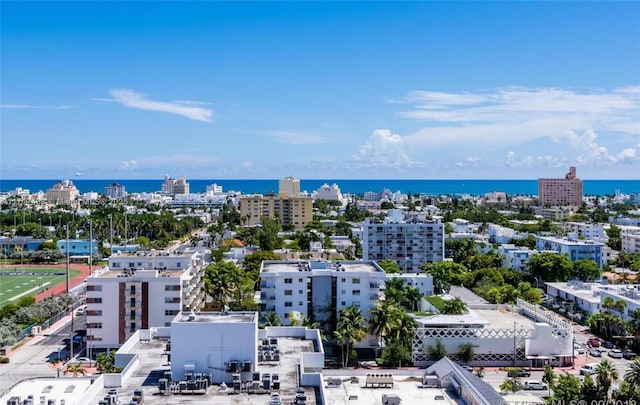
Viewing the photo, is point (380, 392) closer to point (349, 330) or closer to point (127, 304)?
point (349, 330)

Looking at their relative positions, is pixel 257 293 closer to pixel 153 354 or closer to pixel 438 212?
pixel 153 354

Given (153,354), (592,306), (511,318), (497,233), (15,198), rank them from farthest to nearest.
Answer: (15,198)
(497,233)
(592,306)
(511,318)
(153,354)

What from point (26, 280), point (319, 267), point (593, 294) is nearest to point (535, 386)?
point (319, 267)

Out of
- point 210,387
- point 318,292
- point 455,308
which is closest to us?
point 210,387

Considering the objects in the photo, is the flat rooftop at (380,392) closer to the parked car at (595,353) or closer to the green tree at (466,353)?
the green tree at (466,353)

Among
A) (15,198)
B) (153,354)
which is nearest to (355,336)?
(153,354)

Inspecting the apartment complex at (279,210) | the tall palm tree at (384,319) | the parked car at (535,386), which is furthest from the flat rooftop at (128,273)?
the apartment complex at (279,210)
